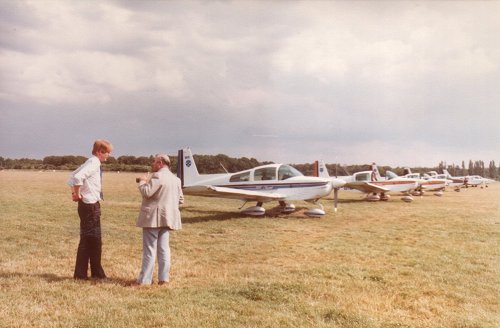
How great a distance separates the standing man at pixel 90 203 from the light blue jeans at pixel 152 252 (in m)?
0.71

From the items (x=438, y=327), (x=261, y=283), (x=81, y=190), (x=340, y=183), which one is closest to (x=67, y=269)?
(x=81, y=190)

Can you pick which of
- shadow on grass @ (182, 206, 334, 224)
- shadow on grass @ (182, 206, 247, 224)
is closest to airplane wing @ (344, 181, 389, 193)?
shadow on grass @ (182, 206, 334, 224)

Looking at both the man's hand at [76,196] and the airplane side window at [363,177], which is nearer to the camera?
the man's hand at [76,196]

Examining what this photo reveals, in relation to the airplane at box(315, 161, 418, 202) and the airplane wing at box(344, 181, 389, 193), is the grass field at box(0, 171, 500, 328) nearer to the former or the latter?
the airplane wing at box(344, 181, 389, 193)

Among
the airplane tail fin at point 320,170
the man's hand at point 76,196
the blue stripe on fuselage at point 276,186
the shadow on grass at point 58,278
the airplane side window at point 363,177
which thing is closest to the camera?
the man's hand at point 76,196

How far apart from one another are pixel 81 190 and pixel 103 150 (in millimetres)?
615

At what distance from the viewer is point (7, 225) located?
988 centimetres

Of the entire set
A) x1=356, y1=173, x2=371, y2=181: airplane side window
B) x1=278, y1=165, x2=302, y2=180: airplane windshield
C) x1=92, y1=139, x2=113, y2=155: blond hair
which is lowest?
x1=356, y1=173, x2=371, y2=181: airplane side window

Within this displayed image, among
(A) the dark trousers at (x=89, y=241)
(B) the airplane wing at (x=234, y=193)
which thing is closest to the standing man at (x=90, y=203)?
(A) the dark trousers at (x=89, y=241)

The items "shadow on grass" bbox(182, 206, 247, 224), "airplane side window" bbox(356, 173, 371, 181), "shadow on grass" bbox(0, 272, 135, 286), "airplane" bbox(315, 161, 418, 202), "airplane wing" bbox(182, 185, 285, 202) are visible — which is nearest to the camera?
"shadow on grass" bbox(0, 272, 135, 286)

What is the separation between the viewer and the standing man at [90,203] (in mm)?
4711

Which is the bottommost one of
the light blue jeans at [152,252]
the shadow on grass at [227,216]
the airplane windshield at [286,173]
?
the shadow on grass at [227,216]

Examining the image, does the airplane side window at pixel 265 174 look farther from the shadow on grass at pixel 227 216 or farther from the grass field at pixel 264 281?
the grass field at pixel 264 281

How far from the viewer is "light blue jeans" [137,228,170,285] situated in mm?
4898
